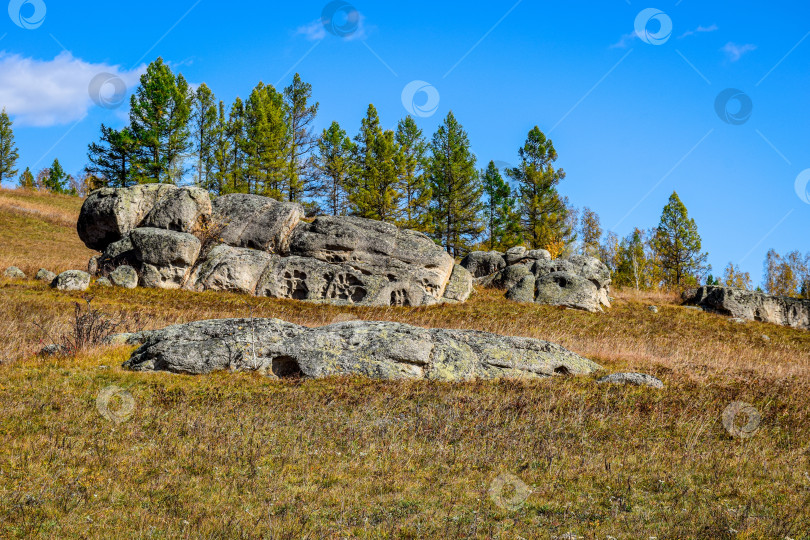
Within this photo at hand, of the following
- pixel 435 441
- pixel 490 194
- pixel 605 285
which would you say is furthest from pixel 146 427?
pixel 490 194

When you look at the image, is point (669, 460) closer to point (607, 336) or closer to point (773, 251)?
point (607, 336)

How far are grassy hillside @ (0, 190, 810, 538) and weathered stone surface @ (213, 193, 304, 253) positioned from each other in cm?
1700

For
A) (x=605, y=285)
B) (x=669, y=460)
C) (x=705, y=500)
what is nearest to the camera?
(x=705, y=500)

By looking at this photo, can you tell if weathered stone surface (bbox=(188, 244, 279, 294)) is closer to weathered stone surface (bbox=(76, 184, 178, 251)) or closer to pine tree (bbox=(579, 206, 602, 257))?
weathered stone surface (bbox=(76, 184, 178, 251))

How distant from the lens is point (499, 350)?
51.0 feet

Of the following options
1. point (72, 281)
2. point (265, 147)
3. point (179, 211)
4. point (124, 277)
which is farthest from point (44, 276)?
point (265, 147)

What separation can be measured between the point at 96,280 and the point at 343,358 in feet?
68.8

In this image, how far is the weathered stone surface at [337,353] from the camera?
13.7 metres

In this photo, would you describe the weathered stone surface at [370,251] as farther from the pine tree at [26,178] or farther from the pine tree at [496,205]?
the pine tree at [26,178]

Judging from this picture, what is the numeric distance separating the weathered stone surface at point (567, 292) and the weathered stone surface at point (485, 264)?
4551mm

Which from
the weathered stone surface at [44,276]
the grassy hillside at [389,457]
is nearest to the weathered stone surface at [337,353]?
the grassy hillside at [389,457]

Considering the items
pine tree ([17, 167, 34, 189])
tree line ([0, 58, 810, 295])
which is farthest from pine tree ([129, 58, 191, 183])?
pine tree ([17, 167, 34, 189])

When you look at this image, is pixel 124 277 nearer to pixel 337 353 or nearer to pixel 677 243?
pixel 337 353

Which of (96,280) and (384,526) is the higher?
(96,280)
